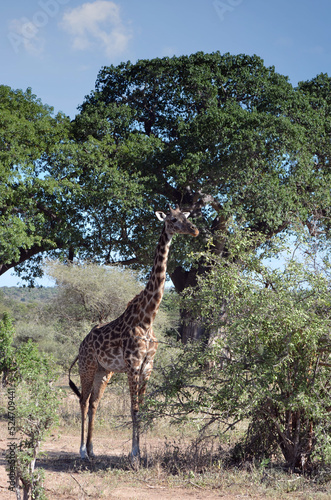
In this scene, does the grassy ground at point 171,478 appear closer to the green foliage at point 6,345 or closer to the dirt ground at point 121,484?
the dirt ground at point 121,484

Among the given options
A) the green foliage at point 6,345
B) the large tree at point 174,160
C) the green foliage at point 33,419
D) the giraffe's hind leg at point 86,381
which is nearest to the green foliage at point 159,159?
the large tree at point 174,160

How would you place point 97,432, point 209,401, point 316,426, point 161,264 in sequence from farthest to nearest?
point 97,432 < point 161,264 < point 209,401 < point 316,426

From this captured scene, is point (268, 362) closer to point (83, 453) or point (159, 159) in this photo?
point (83, 453)

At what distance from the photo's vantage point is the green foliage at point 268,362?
6844mm

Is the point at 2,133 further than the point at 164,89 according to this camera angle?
No

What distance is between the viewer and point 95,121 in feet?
71.4

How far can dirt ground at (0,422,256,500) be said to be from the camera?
6.36 meters

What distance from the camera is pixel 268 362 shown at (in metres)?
6.94

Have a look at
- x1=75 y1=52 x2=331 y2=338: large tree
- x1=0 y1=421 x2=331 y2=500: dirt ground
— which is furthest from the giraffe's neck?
x1=75 y1=52 x2=331 y2=338: large tree

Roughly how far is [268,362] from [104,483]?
2574 mm

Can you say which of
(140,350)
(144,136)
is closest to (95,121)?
(144,136)

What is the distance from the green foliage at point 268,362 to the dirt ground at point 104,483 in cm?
86

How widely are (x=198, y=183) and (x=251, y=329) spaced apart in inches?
551

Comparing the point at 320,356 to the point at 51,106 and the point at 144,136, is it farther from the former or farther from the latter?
the point at 51,106
